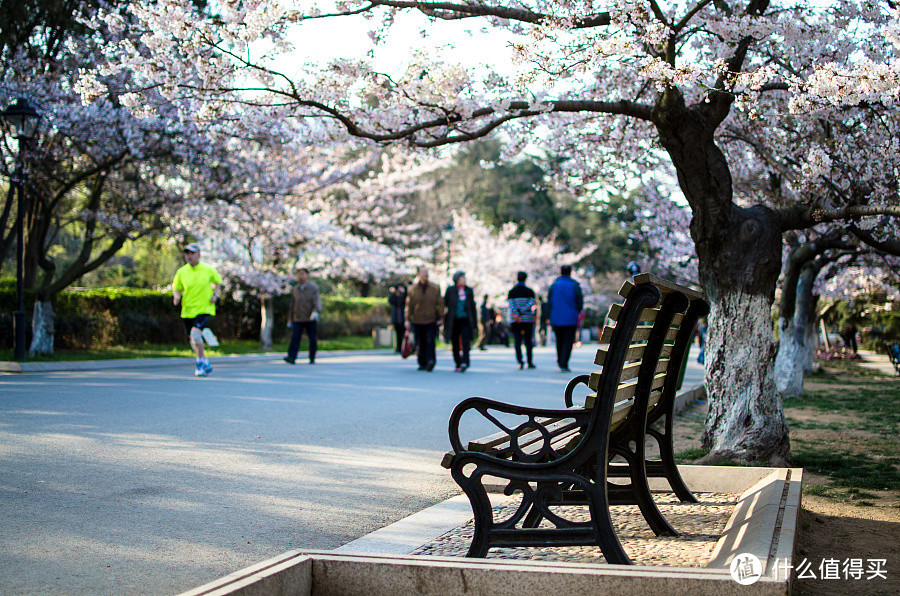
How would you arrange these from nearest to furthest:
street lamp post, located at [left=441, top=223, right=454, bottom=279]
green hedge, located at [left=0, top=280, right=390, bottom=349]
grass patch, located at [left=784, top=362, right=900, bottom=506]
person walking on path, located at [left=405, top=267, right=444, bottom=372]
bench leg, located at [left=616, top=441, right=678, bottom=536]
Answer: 1. bench leg, located at [left=616, top=441, right=678, bottom=536]
2. grass patch, located at [left=784, top=362, right=900, bottom=506]
3. person walking on path, located at [left=405, top=267, right=444, bottom=372]
4. green hedge, located at [left=0, top=280, right=390, bottom=349]
5. street lamp post, located at [left=441, top=223, right=454, bottom=279]

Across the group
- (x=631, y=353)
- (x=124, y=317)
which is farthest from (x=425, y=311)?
(x=631, y=353)

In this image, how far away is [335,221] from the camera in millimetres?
33000

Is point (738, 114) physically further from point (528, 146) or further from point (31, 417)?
point (31, 417)

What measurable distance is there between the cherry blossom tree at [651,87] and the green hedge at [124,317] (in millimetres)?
13320

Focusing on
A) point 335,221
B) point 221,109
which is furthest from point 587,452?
point 335,221

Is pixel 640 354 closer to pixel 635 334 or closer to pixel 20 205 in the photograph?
pixel 635 334

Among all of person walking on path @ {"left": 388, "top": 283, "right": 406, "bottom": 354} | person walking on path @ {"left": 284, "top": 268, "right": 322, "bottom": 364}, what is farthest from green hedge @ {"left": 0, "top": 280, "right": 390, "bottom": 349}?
person walking on path @ {"left": 284, "top": 268, "right": 322, "bottom": 364}

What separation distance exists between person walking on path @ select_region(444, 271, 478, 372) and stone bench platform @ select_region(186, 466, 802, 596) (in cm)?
1323

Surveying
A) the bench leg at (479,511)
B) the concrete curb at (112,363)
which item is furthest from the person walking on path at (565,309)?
the bench leg at (479,511)

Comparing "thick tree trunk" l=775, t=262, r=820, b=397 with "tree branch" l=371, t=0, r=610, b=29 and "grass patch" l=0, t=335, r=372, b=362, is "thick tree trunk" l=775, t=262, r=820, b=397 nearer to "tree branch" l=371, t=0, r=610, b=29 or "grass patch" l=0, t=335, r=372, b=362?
"tree branch" l=371, t=0, r=610, b=29

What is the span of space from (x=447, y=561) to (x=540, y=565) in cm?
32

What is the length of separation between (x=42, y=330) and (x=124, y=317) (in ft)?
16.6

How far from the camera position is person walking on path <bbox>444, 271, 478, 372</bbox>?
17.5 metres

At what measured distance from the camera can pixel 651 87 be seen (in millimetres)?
9156
